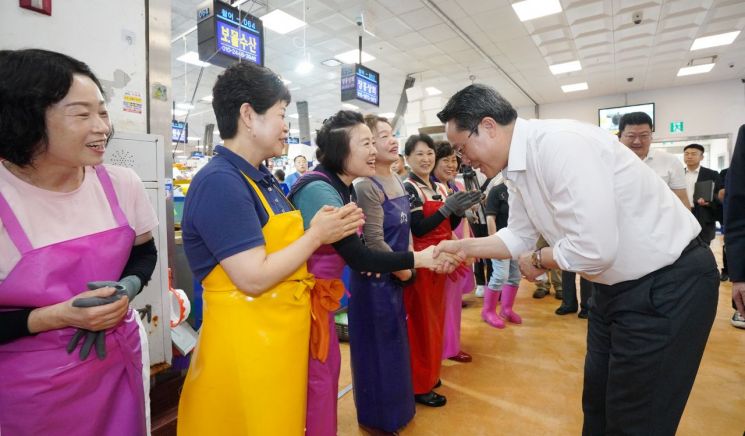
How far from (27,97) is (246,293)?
707mm

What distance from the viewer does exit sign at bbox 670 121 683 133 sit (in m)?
10.7

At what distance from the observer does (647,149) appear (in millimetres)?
3064

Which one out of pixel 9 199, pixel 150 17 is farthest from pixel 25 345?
pixel 150 17

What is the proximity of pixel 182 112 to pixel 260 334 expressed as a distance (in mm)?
13546

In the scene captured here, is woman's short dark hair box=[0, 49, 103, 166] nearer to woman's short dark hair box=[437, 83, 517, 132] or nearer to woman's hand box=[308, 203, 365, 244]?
woman's hand box=[308, 203, 365, 244]

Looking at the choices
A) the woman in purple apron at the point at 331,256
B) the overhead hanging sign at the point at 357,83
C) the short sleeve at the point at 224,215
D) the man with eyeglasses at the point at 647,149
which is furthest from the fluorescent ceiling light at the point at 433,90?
the short sleeve at the point at 224,215

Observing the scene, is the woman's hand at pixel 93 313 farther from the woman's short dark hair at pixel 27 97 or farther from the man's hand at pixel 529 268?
the man's hand at pixel 529 268

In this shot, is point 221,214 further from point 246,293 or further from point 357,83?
point 357,83

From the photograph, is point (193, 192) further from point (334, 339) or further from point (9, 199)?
point (334, 339)

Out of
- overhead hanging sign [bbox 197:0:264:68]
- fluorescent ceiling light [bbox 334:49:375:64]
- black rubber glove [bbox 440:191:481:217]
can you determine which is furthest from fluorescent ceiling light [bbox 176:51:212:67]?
black rubber glove [bbox 440:191:481:217]

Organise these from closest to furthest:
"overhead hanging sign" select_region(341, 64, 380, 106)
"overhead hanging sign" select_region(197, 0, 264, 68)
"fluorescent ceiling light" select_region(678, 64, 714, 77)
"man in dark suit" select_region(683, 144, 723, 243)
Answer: "overhead hanging sign" select_region(197, 0, 264, 68) → "man in dark suit" select_region(683, 144, 723, 243) → "overhead hanging sign" select_region(341, 64, 380, 106) → "fluorescent ceiling light" select_region(678, 64, 714, 77)

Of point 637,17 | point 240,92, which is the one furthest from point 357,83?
point 240,92

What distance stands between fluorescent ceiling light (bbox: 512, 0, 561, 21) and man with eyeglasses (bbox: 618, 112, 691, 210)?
3.70 meters

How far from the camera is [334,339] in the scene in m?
1.46
